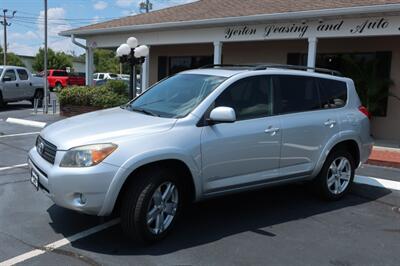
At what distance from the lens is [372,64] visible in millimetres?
12117

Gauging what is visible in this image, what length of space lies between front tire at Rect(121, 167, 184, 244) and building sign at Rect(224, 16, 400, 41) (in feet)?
25.0

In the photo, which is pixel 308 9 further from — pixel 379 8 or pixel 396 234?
pixel 396 234

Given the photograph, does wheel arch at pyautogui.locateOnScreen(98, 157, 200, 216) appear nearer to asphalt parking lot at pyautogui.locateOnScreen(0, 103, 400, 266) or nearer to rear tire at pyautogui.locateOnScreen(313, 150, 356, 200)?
asphalt parking lot at pyautogui.locateOnScreen(0, 103, 400, 266)

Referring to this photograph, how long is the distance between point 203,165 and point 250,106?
3.22ft

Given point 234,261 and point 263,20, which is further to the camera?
point 263,20

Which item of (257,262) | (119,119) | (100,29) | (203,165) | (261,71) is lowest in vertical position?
(257,262)

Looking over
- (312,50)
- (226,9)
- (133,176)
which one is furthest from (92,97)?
(133,176)

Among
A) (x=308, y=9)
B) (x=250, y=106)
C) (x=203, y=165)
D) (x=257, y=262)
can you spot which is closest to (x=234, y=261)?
(x=257, y=262)

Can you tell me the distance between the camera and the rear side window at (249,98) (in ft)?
16.9

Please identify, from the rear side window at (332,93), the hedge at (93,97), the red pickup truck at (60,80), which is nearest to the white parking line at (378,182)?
the rear side window at (332,93)

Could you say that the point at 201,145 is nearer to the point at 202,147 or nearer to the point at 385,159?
the point at 202,147

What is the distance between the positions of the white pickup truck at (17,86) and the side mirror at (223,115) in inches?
644

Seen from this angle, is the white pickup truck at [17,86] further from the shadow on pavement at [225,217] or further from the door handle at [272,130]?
the door handle at [272,130]

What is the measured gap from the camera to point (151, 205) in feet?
14.9
